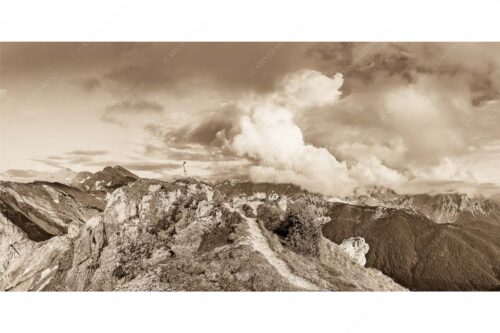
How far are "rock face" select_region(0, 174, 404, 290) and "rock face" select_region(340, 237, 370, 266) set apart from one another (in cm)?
450

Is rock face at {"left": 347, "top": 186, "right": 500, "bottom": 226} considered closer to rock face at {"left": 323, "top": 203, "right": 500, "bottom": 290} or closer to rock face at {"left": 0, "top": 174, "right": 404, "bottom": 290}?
rock face at {"left": 323, "top": 203, "right": 500, "bottom": 290}

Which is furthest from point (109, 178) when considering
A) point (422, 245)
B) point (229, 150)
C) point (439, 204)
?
point (439, 204)

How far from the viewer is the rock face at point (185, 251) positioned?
89.2 ft

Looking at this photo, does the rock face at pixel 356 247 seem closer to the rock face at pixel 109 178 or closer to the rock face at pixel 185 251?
the rock face at pixel 185 251

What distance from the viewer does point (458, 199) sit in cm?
3619

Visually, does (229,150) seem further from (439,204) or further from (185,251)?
(439,204)

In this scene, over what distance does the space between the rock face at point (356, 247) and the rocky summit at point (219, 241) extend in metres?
0.12

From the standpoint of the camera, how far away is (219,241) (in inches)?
1174

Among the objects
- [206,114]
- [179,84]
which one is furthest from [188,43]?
[206,114]

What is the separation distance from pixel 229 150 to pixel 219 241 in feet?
25.0

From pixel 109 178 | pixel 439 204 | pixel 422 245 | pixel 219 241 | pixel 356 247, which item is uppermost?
pixel 109 178

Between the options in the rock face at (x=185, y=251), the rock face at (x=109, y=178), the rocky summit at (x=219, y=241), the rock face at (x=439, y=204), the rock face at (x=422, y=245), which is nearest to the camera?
the rock face at (x=185, y=251)

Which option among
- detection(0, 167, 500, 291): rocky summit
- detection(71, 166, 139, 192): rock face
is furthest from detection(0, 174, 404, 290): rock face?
detection(71, 166, 139, 192): rock face

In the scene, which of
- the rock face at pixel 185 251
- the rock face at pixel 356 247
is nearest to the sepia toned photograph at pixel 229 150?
the rock face at pixel 185 251
